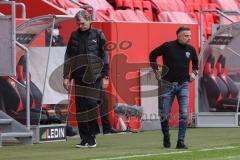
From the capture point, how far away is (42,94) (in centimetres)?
1686

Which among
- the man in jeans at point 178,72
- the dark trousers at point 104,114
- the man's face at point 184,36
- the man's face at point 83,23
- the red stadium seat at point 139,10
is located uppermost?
the red stadium seat at point 139,10

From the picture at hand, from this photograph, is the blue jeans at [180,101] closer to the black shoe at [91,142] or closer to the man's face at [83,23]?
the black shoe at [91,142]

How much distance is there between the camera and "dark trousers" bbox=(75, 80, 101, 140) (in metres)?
15.0

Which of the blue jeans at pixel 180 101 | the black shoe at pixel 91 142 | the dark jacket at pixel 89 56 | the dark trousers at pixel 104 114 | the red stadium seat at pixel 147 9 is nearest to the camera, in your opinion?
the blue jeans at pixel 180 101

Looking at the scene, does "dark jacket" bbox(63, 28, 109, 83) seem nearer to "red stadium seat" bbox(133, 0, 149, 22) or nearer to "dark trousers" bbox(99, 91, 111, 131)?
"dark trousers" bbox(99, 91, 111, 131)

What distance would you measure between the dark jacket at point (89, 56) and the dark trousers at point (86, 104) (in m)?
0.13

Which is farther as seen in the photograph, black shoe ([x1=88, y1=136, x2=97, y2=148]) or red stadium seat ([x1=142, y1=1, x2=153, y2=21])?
red stadium seat ([x1=142, y1=1, x2=153, y2=21])

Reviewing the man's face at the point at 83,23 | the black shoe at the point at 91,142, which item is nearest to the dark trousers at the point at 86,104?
the black shoe at the point at 91,142

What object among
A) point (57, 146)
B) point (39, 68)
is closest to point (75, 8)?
point (39, 68)

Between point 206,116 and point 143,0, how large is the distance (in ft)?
21.1

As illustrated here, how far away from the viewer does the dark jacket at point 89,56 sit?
1497cm

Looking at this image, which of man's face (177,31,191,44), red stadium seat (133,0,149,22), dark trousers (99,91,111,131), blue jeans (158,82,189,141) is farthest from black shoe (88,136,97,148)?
red stadium seat (133,0,149,22)

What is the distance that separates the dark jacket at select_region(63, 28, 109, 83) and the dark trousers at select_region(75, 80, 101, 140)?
0.13 m

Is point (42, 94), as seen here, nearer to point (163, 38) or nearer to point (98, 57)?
point (98, 57)
